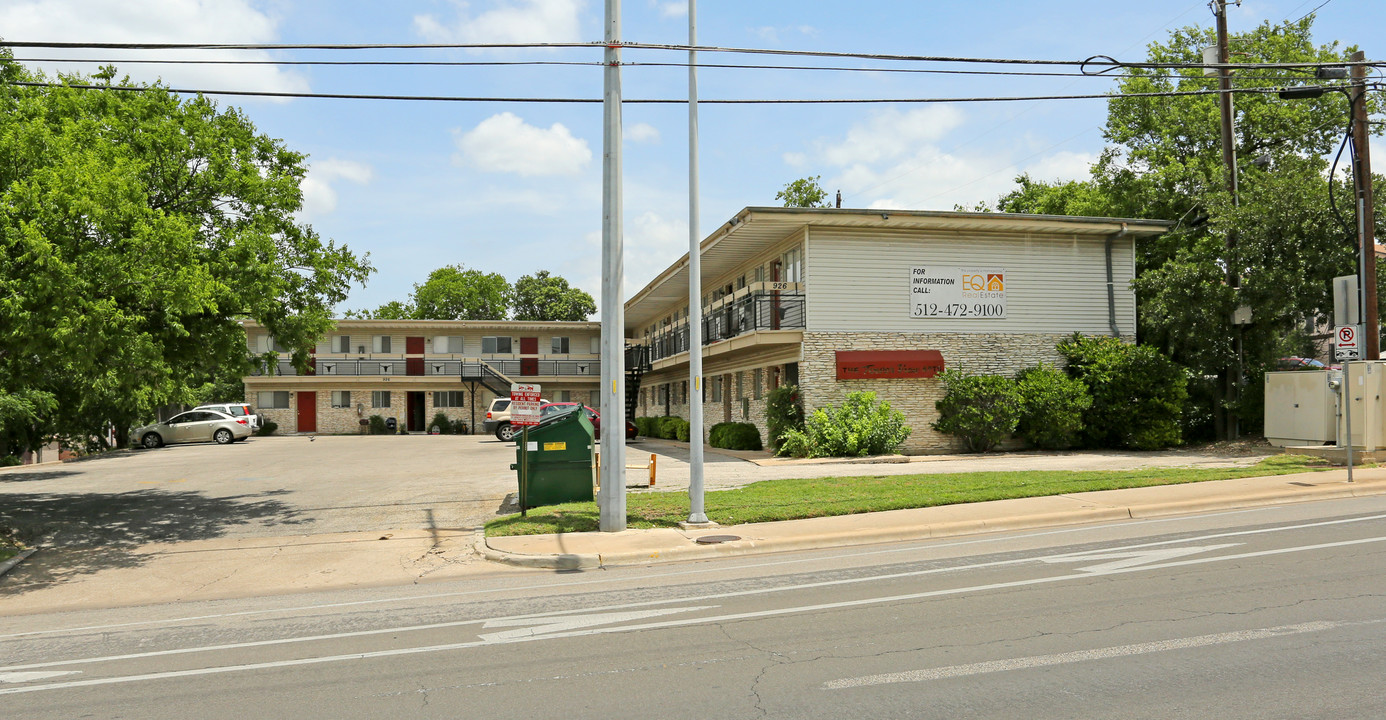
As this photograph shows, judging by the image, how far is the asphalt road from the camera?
5.21 meters

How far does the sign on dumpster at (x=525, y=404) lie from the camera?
1283 cm

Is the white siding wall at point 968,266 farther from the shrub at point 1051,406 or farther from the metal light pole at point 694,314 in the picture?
the metal light pole at point 694,314

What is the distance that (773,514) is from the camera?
1305 centimetres

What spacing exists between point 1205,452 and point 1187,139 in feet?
55.4

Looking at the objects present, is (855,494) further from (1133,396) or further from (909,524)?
(1133,396)

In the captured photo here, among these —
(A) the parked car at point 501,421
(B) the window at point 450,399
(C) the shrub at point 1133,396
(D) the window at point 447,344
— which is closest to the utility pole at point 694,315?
(C) the shrub at point 1133,396

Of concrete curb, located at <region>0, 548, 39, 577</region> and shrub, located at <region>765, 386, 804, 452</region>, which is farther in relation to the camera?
shrub, located at <region>765, 386, 804, 452</region>

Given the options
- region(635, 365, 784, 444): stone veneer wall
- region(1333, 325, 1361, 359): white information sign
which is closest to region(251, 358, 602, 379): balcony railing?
region(635, 365, 784, 444): stone veneer wall

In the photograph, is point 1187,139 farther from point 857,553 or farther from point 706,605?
point 706,605

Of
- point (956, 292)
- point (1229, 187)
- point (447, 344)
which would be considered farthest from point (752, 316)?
point (447, 344)

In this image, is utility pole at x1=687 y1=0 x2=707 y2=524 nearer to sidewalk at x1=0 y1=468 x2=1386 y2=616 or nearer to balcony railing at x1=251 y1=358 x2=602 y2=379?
sidewalk at x1=0 y1=468 x2=1386 y2=616

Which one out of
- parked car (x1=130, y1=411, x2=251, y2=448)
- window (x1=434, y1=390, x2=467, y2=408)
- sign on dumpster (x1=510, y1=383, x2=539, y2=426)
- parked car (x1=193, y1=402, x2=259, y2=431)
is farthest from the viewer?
window (x1=434, y1=390, x2=467, y2=408)

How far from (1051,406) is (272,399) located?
39974mm

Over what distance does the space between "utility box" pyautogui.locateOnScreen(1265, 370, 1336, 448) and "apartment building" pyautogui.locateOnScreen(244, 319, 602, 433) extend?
1292 inches
